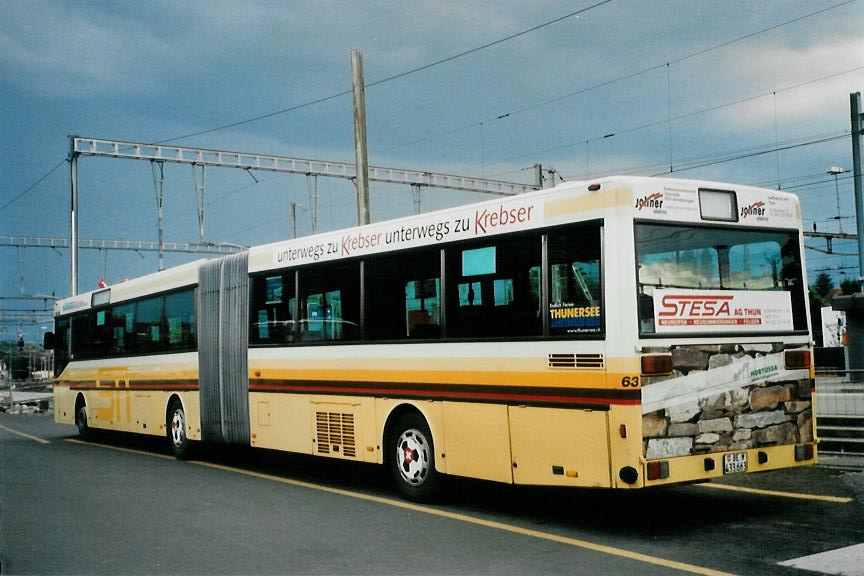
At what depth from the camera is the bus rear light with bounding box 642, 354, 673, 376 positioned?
7.74 m

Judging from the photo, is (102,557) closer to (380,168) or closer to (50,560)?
(50,560)

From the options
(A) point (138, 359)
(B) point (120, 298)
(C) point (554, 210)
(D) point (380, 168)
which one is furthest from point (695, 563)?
(D) point (380, 168)

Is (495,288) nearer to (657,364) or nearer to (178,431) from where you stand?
(657,364)

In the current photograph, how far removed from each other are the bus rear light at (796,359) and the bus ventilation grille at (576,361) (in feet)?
6.61

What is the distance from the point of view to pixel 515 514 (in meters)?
9.29

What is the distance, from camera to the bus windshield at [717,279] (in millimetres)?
7973

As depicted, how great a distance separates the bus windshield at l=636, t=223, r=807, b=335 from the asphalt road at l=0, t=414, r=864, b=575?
1773 mm

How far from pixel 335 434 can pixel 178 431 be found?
5066 mm

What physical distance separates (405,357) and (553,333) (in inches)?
90.9

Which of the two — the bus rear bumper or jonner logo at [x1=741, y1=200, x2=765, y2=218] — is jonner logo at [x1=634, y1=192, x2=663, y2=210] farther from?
the bus rear bumper

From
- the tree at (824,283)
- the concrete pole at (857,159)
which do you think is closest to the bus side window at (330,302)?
the concrete pole at (857,159)

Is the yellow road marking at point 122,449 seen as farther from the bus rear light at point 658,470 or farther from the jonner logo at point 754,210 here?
the jonner logo at point 754,210

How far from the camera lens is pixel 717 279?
331 inches

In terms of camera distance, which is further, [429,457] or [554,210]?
[429,457]
